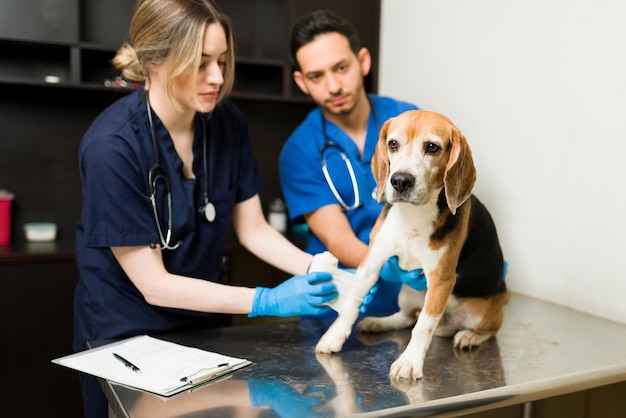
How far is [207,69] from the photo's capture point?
1.42 m

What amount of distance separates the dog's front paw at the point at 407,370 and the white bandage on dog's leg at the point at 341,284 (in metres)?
0.17

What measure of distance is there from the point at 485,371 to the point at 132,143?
0.92m

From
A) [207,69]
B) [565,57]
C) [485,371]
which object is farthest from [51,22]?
[485,371]

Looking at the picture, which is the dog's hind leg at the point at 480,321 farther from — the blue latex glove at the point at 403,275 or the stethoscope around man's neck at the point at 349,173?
the stethoscope around man's neck at the point at 349,173

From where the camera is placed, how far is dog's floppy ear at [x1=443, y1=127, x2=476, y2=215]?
1146mm

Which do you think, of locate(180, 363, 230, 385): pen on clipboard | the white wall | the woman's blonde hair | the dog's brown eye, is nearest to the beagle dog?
the dog's brown eye

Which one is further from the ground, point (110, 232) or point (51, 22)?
point (51, 22)

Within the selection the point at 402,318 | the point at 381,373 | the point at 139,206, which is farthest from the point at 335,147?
the point at 381,373

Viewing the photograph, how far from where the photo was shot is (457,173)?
1.15m

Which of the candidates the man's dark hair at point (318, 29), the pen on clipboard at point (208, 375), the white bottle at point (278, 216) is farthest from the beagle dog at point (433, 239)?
the white bottle at point (278, 216)

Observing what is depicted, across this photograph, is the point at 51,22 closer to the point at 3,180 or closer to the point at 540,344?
the point at 3,180

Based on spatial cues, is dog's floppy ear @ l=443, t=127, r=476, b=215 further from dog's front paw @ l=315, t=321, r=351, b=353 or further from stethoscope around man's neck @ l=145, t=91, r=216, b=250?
stethoscope around man's neck @ l=145, t=91, r=216, b=250

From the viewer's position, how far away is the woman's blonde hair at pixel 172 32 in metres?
1.36

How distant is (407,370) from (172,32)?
35.0 inches
